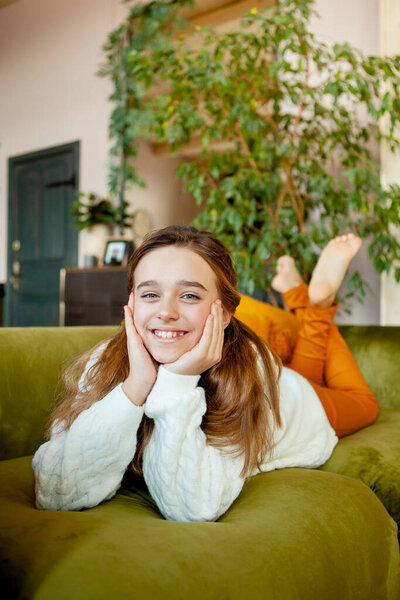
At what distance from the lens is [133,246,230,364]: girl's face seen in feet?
3.01

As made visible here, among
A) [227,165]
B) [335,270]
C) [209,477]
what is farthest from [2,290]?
[209,477]

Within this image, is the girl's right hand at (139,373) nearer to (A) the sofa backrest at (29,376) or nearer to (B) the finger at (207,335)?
(B) the finger at (207,335)

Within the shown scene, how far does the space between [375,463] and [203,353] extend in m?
0.56

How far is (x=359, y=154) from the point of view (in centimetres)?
273

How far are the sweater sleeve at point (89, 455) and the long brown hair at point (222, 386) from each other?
0.26ft

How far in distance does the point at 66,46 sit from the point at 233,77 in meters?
3.15

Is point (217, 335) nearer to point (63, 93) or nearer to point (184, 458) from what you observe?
point (184, 458)

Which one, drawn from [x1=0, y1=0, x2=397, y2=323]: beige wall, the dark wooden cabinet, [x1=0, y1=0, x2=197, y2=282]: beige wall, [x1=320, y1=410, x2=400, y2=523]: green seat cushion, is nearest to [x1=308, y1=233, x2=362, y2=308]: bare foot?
[x1=320, y1=410, x2=400, y2=523]: green seat cushion

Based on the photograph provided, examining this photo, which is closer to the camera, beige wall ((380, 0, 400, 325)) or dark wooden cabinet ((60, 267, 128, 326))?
beige wall ((380, 0, 400, 325))

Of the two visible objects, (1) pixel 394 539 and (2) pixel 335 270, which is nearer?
(1) pixel 394 539

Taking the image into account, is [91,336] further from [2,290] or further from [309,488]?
[2,290]

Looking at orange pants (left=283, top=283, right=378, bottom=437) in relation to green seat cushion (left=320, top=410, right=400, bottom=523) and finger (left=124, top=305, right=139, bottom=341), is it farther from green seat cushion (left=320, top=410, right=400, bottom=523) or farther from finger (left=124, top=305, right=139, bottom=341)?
finger (left=124, top=305, right=139, bottom=341)

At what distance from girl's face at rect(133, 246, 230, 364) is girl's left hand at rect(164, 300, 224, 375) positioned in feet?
0.07

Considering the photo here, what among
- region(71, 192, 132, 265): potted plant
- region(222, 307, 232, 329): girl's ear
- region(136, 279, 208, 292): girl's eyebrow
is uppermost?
region(71, 192, 132, 265): potted plant
